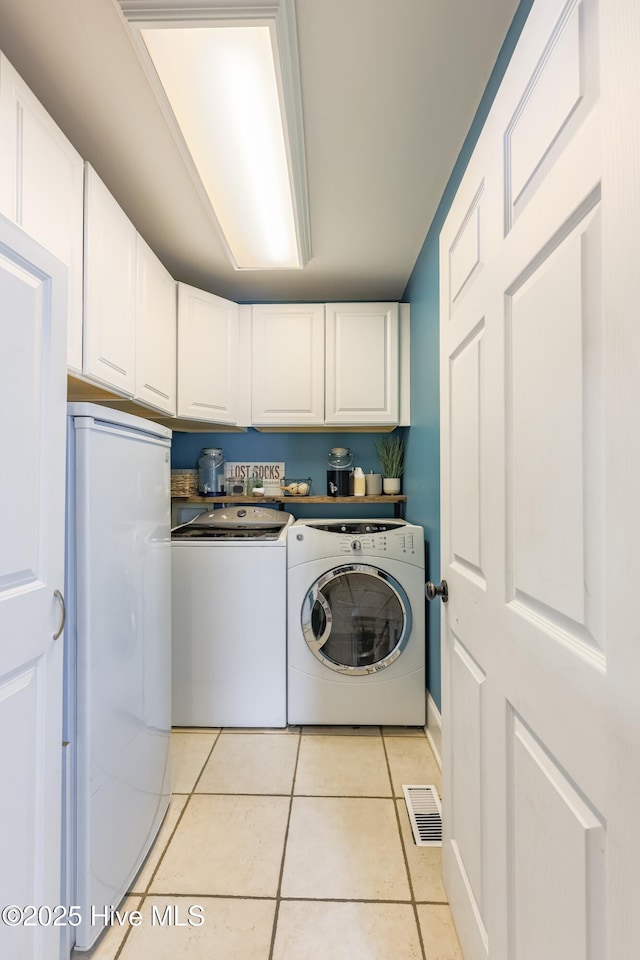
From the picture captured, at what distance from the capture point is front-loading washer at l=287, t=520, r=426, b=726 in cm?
229

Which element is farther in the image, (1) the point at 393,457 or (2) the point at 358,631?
(1) the point at 393,457

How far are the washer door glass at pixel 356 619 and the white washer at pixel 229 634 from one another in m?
0.17

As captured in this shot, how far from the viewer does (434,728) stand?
7.03 feet

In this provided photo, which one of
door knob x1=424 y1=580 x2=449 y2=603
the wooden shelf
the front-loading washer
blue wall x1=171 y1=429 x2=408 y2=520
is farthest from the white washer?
door knob x1=424 y1=580 x2=449 y2=603

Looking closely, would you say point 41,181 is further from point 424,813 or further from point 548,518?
point 424,813

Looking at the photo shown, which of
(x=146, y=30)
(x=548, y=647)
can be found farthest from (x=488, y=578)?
(x=146, y=30)

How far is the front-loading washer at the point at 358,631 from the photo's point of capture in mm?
2291

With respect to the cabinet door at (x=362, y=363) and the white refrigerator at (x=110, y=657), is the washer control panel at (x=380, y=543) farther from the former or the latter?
the white refrigerator at (x=110, y=657)

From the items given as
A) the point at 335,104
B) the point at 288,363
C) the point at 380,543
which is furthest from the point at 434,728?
the point at 335,104

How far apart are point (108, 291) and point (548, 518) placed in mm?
1562

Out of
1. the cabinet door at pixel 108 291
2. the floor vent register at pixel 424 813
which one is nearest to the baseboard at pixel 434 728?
the floor vent register at pixel 424 813

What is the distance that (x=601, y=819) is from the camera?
55 cm

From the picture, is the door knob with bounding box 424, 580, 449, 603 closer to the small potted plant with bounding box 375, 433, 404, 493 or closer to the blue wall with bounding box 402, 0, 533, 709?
the blue wall with bounding box 402, 0, 533, 709

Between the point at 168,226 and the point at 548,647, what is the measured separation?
2215mm
